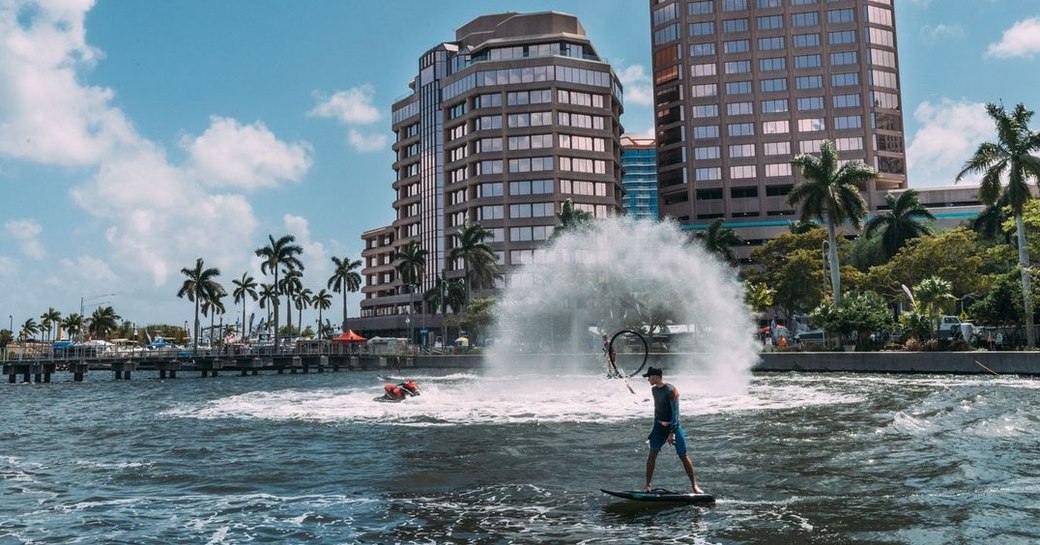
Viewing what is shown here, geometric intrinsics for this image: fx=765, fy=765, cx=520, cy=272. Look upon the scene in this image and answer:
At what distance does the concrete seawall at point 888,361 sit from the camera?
4347 cm

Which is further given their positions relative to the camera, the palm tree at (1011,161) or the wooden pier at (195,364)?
the wooden pier at (195,364)

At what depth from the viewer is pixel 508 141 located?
131 metres

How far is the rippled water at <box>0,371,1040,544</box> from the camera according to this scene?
12.2 metres

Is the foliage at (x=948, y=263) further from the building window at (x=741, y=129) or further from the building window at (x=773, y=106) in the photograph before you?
the building window at (x=773, y=106)

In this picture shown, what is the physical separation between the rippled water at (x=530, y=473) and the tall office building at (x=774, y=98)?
356ft

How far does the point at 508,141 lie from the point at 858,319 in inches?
3316

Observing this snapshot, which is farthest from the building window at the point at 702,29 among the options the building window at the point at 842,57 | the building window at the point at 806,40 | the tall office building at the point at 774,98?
the building window at the point at 842,57

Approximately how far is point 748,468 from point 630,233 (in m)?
33.1

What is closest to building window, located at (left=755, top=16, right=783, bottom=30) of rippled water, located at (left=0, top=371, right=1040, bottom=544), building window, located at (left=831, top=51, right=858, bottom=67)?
building window, located at (left=831, top=51, right=858, bottom=67)

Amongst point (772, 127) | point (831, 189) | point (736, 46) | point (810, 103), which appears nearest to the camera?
point (831, 189)

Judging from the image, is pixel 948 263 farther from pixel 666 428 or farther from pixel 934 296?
pixel 666 428

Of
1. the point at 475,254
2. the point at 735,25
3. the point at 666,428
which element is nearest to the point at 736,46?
the point at 735,25

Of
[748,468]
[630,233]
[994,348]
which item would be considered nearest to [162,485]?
[748,468]

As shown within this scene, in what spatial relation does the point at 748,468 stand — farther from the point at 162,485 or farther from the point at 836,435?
the point at 162,485
